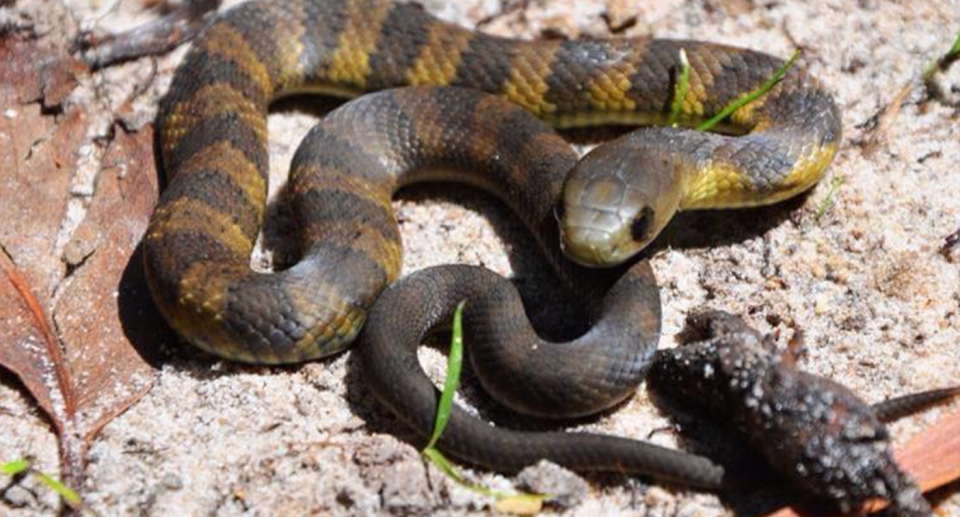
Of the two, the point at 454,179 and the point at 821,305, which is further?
the point at 454,179

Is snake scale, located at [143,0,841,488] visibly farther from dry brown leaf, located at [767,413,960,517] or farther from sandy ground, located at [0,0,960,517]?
dry brown leaf, located at [767,413,960,517]

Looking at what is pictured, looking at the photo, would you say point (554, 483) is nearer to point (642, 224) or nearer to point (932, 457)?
point (642, 224)

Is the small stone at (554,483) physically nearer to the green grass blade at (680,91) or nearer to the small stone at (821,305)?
the small stone at (821,305)

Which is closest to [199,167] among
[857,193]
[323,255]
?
[323,255]

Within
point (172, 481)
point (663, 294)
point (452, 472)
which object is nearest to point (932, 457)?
point (663, 294)

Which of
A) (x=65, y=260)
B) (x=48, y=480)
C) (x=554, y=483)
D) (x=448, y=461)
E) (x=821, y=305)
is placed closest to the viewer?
(x=48, y=480)

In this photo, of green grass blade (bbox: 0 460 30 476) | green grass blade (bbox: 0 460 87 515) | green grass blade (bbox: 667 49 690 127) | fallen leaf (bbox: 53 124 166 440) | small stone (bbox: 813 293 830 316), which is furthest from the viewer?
green grass blade (bbox: 667 49 690 127)

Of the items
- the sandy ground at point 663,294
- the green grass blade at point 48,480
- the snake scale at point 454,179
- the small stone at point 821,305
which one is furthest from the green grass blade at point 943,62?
the green grass blade at point 48,480

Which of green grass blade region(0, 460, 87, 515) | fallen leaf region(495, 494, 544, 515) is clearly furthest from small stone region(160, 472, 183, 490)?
fallen leaf region(495, 494, 544, 515)
